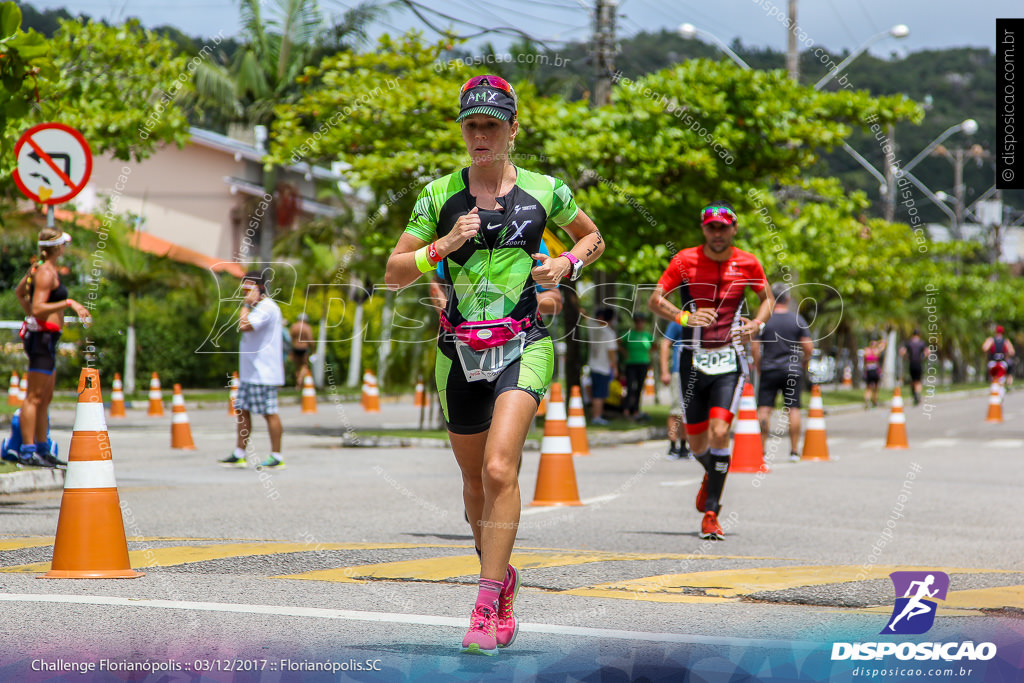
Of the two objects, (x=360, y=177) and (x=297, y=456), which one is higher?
(x=360, y=177)

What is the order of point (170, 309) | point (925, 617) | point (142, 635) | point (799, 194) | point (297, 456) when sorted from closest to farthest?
point (142, 635)
point (925, 617)
point (297, 456)
point (799, 194)
point (170, 309)

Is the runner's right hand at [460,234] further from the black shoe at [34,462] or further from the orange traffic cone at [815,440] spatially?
the orange traffic cone at [815,440]

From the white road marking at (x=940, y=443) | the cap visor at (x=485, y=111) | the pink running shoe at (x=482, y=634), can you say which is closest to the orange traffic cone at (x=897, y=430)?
A: the white road marking at (x=940, y=443)

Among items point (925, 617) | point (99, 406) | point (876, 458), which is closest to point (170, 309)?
point (876, 458)

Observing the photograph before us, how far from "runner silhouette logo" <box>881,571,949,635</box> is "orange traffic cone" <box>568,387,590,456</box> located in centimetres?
683

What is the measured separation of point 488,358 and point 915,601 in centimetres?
197

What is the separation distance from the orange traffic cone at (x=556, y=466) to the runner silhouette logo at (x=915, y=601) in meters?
4.20

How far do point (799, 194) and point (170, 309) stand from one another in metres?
17.4

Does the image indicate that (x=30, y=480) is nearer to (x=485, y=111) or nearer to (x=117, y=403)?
(x=485, y=111)

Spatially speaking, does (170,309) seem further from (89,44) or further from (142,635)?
(142,635)

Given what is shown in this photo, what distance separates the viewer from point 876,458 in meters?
16.0

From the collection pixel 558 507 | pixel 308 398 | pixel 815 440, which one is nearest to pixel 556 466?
pixel 558 507

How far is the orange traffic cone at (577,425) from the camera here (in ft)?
42.7

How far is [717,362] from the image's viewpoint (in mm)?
8141
